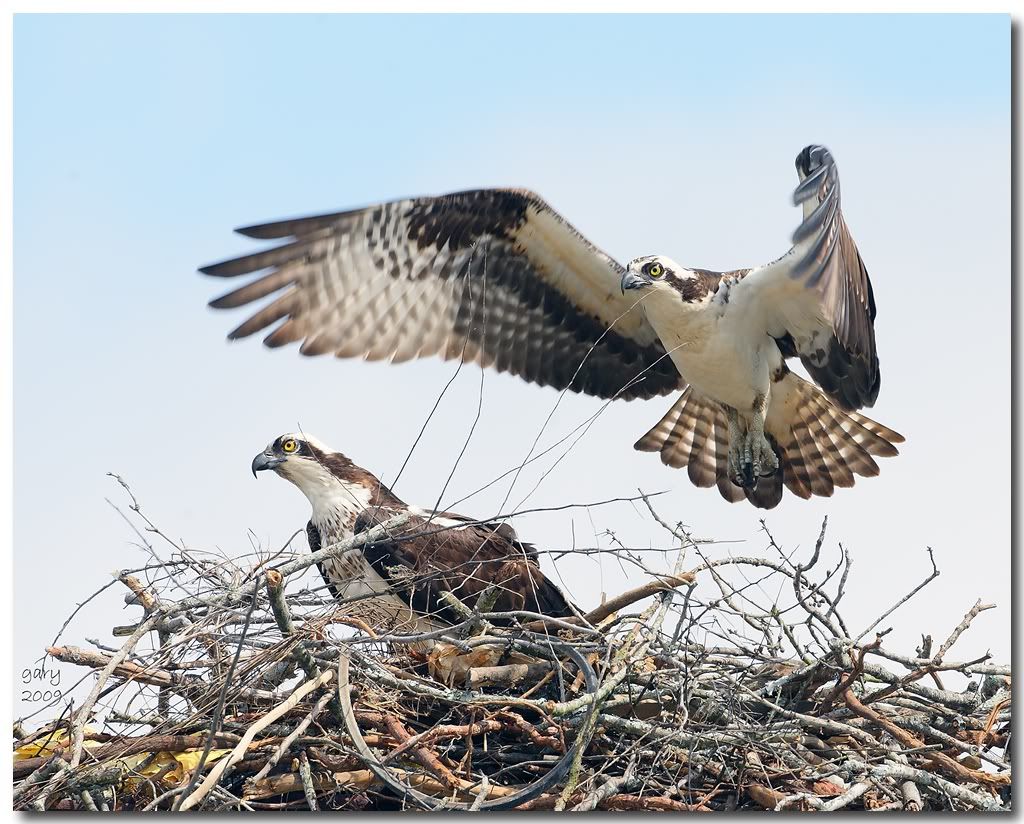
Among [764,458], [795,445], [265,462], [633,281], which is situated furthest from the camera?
[795,445]

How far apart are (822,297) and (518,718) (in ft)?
7.72

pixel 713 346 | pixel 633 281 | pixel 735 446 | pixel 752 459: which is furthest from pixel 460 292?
pixel 752 459

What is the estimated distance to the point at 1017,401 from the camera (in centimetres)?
523

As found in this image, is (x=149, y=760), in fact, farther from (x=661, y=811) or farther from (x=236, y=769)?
(x=661, y=811)

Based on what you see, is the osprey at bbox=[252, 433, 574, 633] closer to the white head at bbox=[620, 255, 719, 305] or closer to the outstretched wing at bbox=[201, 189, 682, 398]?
the outstretched wing at bbox=[201, 189, 682, 398]

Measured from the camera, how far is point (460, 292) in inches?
285

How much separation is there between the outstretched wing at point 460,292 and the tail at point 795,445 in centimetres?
36

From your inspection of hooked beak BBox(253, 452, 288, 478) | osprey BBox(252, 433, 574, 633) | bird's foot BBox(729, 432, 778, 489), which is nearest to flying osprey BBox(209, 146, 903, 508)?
bird's foot BBox(729, 432, 778, 489)

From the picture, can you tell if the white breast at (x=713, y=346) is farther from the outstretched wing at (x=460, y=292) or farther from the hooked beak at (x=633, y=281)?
the outstretched wing at (x=460, y=292)

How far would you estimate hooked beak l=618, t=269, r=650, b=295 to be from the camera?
22.0 ft

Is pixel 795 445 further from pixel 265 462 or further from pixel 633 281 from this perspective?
pixel 265 462

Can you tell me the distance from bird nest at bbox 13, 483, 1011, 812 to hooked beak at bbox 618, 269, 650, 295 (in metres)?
1.99

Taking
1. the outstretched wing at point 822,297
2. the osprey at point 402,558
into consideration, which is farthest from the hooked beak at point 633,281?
the osprey at point 402,558

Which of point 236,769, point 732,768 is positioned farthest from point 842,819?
point 236,769
